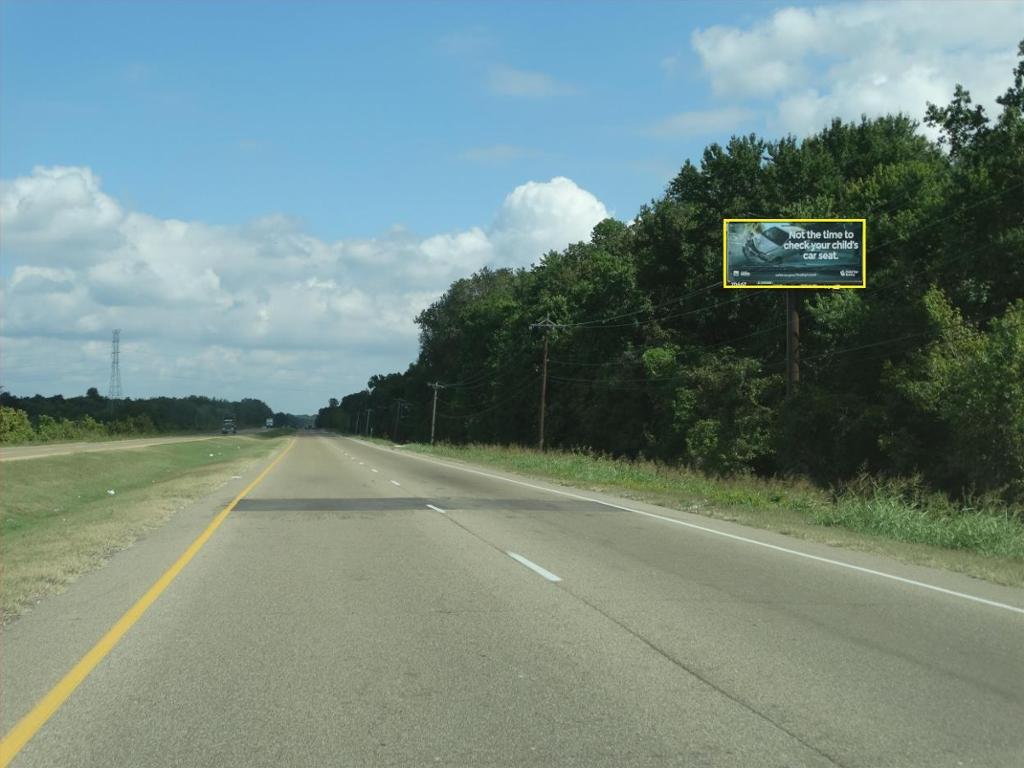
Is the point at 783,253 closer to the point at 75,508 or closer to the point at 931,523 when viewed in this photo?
the point at 931,523

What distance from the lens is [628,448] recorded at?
64375 millimetres

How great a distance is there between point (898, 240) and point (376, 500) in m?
31.0

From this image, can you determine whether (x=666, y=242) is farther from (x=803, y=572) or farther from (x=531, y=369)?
(x=803, y=572)

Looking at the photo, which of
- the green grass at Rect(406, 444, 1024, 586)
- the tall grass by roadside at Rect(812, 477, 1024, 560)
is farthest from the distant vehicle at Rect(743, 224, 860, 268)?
the tall grass by roadside at Rect(812, 477, 1024, 560)

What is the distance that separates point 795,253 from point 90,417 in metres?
89.7

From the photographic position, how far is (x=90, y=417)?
4240 inches

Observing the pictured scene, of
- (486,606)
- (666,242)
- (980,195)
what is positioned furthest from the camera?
(666,242)

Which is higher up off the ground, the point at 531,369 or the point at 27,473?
the point at 531,369

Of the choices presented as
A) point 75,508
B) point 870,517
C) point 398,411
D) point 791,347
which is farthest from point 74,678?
point 398,411

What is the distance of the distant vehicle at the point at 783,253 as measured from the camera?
40562 millimetres

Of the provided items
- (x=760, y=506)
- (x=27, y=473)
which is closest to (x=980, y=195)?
(x=760, y=506)

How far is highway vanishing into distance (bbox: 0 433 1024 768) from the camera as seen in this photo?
18.4ft

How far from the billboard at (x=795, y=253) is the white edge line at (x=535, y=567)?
29.9 m

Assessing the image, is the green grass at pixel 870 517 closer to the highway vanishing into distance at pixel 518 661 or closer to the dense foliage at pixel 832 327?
the highway vanishing into distance at pixel 518 661
